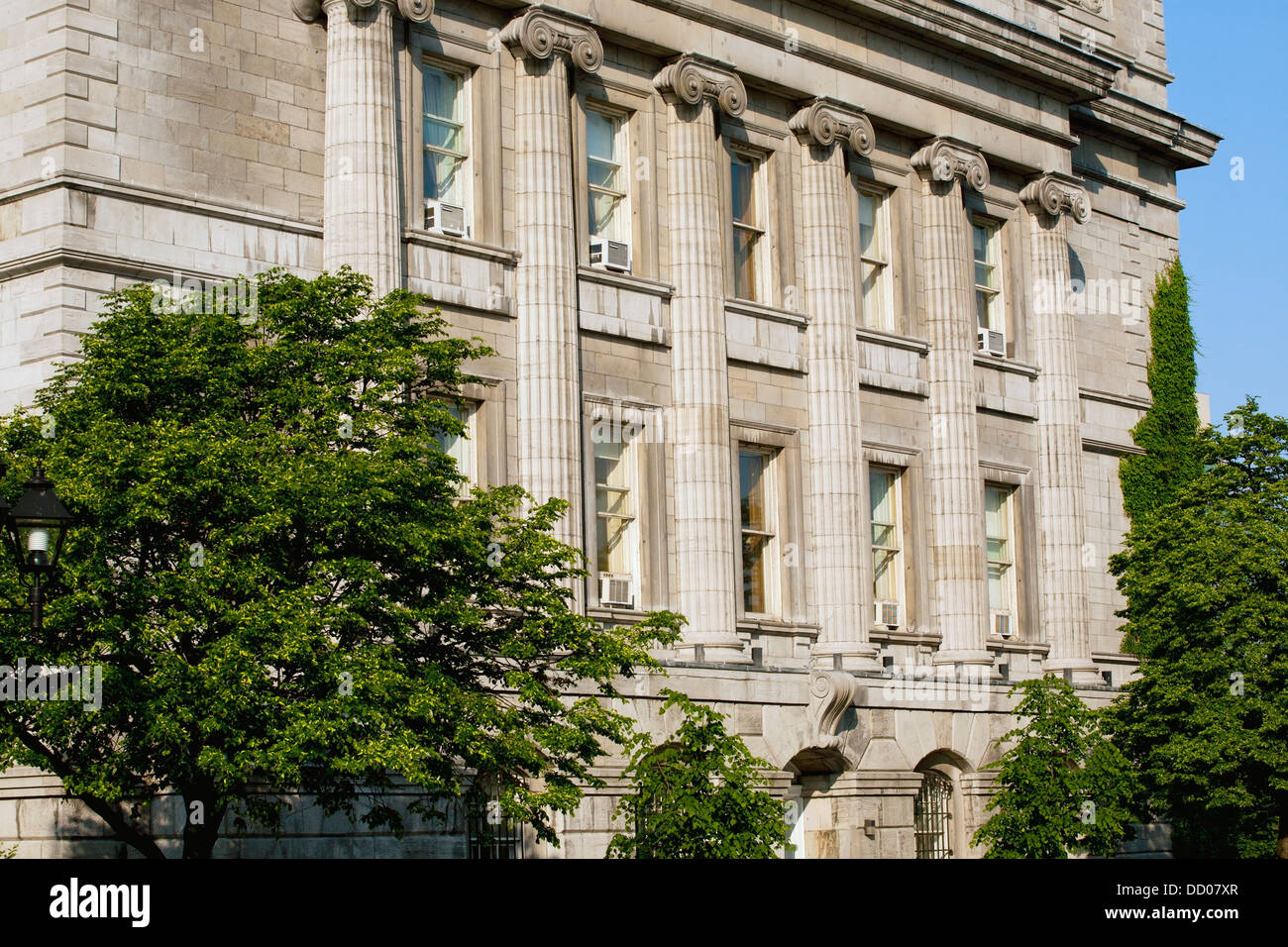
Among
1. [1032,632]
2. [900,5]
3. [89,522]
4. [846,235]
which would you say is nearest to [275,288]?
[89,522]

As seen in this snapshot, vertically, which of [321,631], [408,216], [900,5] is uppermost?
[900,5]

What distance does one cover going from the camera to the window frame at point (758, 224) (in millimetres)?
33594

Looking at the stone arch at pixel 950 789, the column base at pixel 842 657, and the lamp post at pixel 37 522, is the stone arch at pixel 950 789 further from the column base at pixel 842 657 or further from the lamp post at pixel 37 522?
the lamp post at pixel 37 522

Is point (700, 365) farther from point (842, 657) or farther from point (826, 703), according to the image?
point (826, 703)

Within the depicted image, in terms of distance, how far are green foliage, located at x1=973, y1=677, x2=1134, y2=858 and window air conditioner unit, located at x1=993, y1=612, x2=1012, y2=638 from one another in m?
5.61

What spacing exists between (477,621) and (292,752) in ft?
10.1

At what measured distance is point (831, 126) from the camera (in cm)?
3434

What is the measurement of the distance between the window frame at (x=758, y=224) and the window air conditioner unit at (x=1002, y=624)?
26.3 feet

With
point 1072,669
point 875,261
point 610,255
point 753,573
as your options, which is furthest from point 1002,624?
point 610,255

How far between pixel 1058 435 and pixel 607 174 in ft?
39.4

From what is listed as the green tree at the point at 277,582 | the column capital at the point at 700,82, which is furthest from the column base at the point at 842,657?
the green tree at the point at 277,582

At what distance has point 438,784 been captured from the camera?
1969 cm

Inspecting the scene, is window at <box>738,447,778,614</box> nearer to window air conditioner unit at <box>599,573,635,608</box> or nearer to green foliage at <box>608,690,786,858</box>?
window air conditioner unit at <box>599,573,635,608</box>
